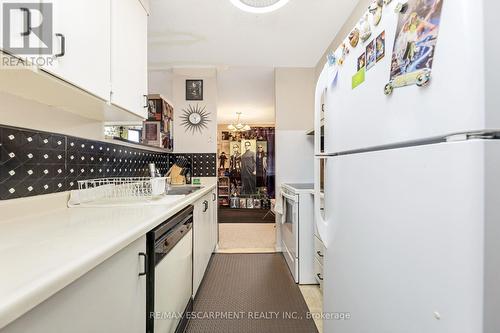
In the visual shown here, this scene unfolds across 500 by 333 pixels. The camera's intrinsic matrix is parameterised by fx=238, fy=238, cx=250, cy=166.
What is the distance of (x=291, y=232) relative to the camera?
250cm

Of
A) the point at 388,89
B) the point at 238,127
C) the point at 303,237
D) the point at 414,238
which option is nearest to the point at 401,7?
the point at 388,89

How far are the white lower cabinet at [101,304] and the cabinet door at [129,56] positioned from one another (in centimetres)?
85

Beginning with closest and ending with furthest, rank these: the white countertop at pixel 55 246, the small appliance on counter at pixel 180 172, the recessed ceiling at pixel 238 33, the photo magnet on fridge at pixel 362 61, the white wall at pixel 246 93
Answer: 1. the white countertop at pixel 55 246
2. the photo magnet on fridge at pixel 362 61
3. the recessed ceiling at pixel 238 33
4. the small appliance on counter at pixel 180 172
5. the white wall at pixel 246 93

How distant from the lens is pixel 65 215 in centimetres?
109

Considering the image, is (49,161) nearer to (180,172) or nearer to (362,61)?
(362,61)

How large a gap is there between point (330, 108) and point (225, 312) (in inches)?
63.9

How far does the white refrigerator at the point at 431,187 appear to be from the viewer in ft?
1.49

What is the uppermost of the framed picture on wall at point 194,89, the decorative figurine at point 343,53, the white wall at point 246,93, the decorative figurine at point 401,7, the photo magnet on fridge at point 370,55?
the white wall at point 246,93

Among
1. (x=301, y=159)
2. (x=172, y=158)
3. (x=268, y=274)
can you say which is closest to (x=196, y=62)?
(x=172, y=158)

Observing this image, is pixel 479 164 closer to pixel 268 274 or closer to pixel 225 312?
pixel 225 312

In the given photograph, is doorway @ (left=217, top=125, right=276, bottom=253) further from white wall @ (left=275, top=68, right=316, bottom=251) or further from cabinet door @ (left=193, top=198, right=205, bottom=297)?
cabinet door @ (left=193, top=198, right=205, bottom=297)

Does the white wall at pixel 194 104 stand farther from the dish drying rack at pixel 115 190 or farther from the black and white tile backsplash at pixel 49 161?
the dish drying rack at pixel 115 190

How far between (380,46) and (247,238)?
332 centimetres

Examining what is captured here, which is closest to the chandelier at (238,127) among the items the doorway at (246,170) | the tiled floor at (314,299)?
the doorway at (246,170)
